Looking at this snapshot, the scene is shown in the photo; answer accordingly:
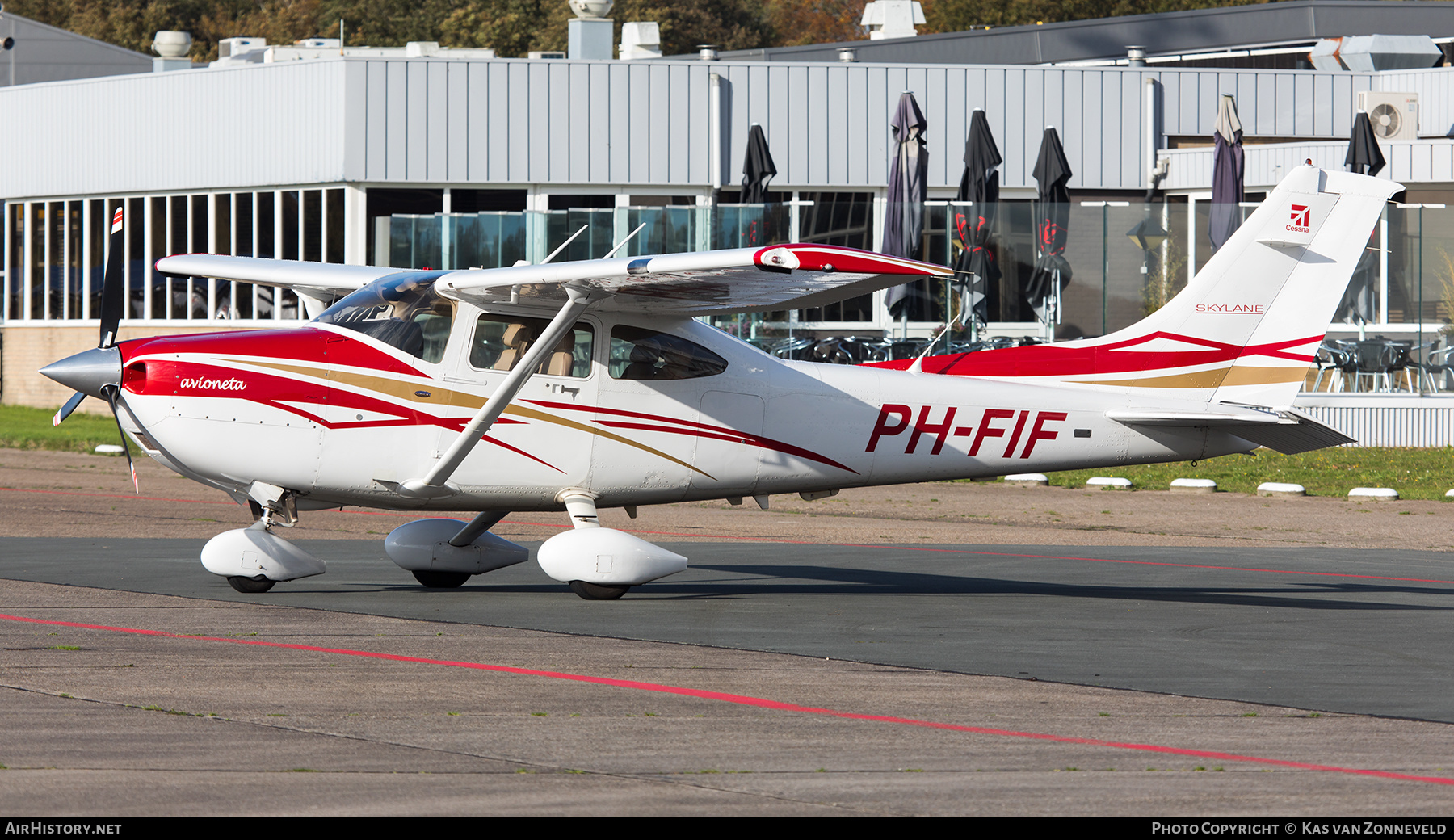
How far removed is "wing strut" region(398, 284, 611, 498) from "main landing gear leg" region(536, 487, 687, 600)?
0.83 meters

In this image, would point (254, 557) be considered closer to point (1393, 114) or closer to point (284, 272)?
point (284, 272)

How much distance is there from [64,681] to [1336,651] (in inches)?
271

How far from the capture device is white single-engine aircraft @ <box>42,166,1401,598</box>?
1146 cm

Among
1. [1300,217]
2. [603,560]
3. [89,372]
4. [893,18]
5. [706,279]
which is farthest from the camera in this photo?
[893,18]

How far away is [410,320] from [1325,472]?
49.2ft

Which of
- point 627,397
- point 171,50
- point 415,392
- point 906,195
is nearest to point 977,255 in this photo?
point 906,195

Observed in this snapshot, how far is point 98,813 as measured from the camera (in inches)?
220

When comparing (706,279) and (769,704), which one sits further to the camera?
(706,279)

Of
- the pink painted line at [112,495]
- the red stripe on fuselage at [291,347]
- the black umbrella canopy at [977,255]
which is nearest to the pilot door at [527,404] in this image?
the red stripe on fuselage at [291,347]

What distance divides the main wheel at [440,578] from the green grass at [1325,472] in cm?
1007

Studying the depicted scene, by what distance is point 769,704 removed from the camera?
8.04 m

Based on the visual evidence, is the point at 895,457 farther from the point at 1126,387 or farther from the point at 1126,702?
the point at 1126,702

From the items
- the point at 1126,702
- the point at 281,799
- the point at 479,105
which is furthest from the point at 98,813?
the point at 479,105

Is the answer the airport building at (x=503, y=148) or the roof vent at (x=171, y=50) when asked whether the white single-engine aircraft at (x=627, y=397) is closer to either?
the airport building at (x=503, y=148)
